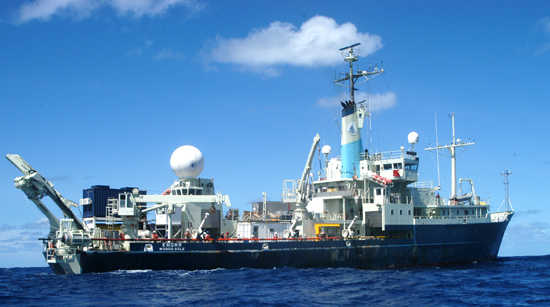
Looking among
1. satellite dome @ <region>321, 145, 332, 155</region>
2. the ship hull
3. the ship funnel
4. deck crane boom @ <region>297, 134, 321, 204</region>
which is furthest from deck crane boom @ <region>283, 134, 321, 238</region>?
satellite dome @ <region>321, 145, 332, 155</region>

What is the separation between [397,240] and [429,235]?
3.36 m

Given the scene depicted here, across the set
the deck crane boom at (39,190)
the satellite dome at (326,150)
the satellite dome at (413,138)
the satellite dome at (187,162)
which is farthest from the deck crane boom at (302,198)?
the deck crane boom at (39,190)

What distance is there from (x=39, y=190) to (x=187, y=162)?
10947mm

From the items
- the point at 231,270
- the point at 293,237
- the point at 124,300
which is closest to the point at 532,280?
the point at 293,237

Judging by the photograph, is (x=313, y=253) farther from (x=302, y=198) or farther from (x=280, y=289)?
(x=280, y=289)

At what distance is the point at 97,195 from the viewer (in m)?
44.2

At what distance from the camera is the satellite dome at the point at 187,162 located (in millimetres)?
42503

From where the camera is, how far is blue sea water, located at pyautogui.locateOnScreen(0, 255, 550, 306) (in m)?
24.9

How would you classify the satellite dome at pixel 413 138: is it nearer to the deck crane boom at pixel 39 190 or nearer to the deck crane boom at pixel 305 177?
the deck crane boom at pixel 305 177

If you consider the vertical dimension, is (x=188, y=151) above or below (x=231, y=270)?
above

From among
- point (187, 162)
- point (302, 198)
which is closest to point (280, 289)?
point (302, 198)

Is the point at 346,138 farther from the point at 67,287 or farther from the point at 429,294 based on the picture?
the point at 67,287

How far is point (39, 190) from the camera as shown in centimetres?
3650

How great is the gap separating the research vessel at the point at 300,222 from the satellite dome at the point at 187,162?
80 millimetres
